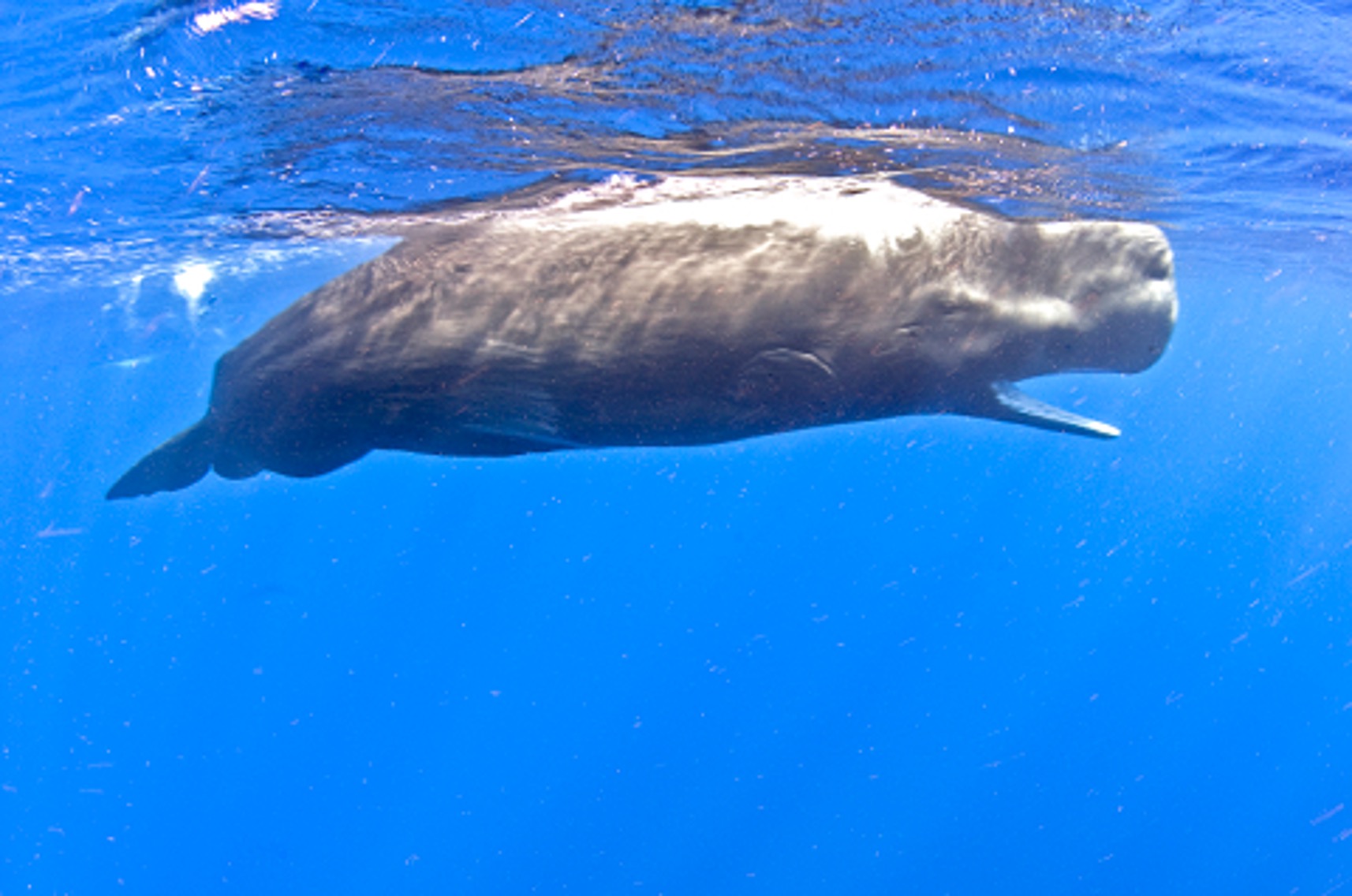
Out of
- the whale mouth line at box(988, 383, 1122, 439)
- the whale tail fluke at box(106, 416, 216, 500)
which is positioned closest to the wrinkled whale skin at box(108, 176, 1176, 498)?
the whale mouth line at box(988, 383, 1122, 439)

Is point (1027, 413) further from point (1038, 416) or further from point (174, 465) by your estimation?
point (174, 465)

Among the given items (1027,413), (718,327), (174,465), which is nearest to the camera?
(718,327)

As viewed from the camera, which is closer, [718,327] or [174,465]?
[718,327]

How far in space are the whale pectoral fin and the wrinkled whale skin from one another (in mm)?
22

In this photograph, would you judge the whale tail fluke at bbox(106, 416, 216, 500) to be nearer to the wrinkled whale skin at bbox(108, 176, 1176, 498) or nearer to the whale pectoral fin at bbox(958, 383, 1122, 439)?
the wrinkled whale skin at bbox(108, 176, 1176, 498)

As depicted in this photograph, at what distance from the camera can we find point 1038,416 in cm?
514

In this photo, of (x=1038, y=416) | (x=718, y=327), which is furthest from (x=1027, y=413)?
(x=718, y=327)

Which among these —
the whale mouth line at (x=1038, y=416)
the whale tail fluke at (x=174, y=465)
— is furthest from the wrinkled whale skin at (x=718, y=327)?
the whale tail fluke at (x=174, y=465)

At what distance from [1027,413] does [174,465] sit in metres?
6.99

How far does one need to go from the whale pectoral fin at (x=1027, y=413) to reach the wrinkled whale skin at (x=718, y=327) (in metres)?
0.02

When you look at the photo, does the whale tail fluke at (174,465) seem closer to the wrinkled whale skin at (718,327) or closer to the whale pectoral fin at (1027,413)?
the wrinkled whale skin at (718,327)

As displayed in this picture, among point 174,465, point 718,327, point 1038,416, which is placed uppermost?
point 174,465

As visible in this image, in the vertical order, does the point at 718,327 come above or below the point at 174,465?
below

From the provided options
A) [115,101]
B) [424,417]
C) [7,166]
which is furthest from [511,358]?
[7,166]
